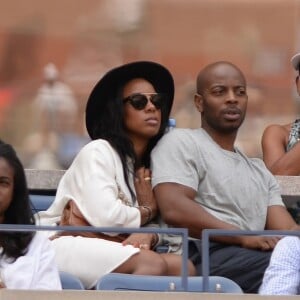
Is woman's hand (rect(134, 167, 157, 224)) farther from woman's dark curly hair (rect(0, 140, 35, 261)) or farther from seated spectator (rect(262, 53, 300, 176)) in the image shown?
seated spectator (rect(262, 53, 300, 176))

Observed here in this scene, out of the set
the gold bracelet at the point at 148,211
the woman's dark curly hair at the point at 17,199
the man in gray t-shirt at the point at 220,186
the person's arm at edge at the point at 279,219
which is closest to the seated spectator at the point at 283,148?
the man in gray t-shirt at the point at 220,186

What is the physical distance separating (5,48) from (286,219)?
4341 mm

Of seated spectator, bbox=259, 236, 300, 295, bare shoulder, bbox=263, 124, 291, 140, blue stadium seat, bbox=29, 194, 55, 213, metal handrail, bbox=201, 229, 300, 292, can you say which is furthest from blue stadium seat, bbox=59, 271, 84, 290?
bare shoulder, bbox=263, 124, 291, 140

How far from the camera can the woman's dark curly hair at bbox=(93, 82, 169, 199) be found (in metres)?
7.80

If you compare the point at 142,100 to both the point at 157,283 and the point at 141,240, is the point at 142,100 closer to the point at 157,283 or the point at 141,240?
the point at 141,240

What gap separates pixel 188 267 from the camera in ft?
23.5

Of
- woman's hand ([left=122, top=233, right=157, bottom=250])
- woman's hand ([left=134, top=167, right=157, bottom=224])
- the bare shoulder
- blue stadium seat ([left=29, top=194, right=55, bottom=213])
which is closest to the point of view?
woman's hand ([left=122, top=233, right=157, bottom=250])

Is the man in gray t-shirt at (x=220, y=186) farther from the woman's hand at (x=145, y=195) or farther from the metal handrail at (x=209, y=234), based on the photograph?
the metal handrail at (x=209, y=234)

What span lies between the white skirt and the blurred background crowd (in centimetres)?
410

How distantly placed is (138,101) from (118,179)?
0.45 m

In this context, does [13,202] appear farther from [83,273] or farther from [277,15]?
[277,15]

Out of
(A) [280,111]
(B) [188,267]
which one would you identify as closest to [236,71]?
(B) [188,267]

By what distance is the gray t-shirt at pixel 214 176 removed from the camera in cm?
768

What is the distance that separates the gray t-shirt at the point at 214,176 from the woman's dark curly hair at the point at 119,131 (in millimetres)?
93
